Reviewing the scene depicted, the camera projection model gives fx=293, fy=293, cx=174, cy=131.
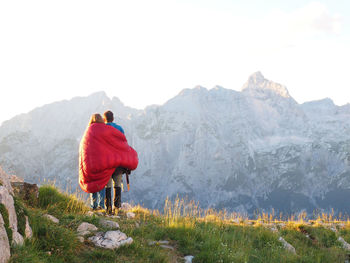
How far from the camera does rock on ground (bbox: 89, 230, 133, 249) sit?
5816mm

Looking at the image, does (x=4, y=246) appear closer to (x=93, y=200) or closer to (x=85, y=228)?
(x=85, y=228)

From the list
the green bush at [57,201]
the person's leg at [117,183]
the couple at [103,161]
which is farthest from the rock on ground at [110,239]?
the person's leg at [117,183]

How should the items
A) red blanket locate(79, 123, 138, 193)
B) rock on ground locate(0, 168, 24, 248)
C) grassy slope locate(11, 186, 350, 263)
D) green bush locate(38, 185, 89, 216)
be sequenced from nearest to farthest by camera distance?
1. rock on ground locate(0, 168, 24, 248)
2. grassy slope locate(11, 186, 350, 263)
3. green bush locate(38, 185, 89, 216)
4. red blanket locate(79, 123, 138, 193)

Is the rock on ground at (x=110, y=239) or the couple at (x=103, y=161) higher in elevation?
the couple at (x=103, y=161)

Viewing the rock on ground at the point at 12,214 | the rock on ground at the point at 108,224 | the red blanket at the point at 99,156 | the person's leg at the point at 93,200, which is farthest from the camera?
the person's leg at the point at 93,200

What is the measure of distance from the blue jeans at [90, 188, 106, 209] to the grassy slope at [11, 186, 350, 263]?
129 centimetres

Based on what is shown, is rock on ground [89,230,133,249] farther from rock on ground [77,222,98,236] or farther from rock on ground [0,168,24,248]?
rock on ground [0,168,24,248]

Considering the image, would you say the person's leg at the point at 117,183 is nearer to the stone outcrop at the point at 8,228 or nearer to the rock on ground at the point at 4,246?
the stone outcrop at the point at 8,228

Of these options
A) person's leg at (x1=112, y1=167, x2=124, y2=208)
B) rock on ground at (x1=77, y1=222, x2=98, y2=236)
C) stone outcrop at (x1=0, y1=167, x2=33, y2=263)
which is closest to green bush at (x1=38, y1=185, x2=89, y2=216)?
rock on ground at (x1=77, y1=222, x2=98, y2=236)

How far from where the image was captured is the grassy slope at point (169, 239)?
16.9ft

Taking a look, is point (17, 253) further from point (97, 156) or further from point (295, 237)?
point (295, 237)

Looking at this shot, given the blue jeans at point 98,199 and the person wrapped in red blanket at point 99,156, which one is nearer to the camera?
the person wrapped in red blanket at point 99,156

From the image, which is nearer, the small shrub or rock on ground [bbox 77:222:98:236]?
the small shrub

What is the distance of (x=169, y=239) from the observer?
23.5ft
